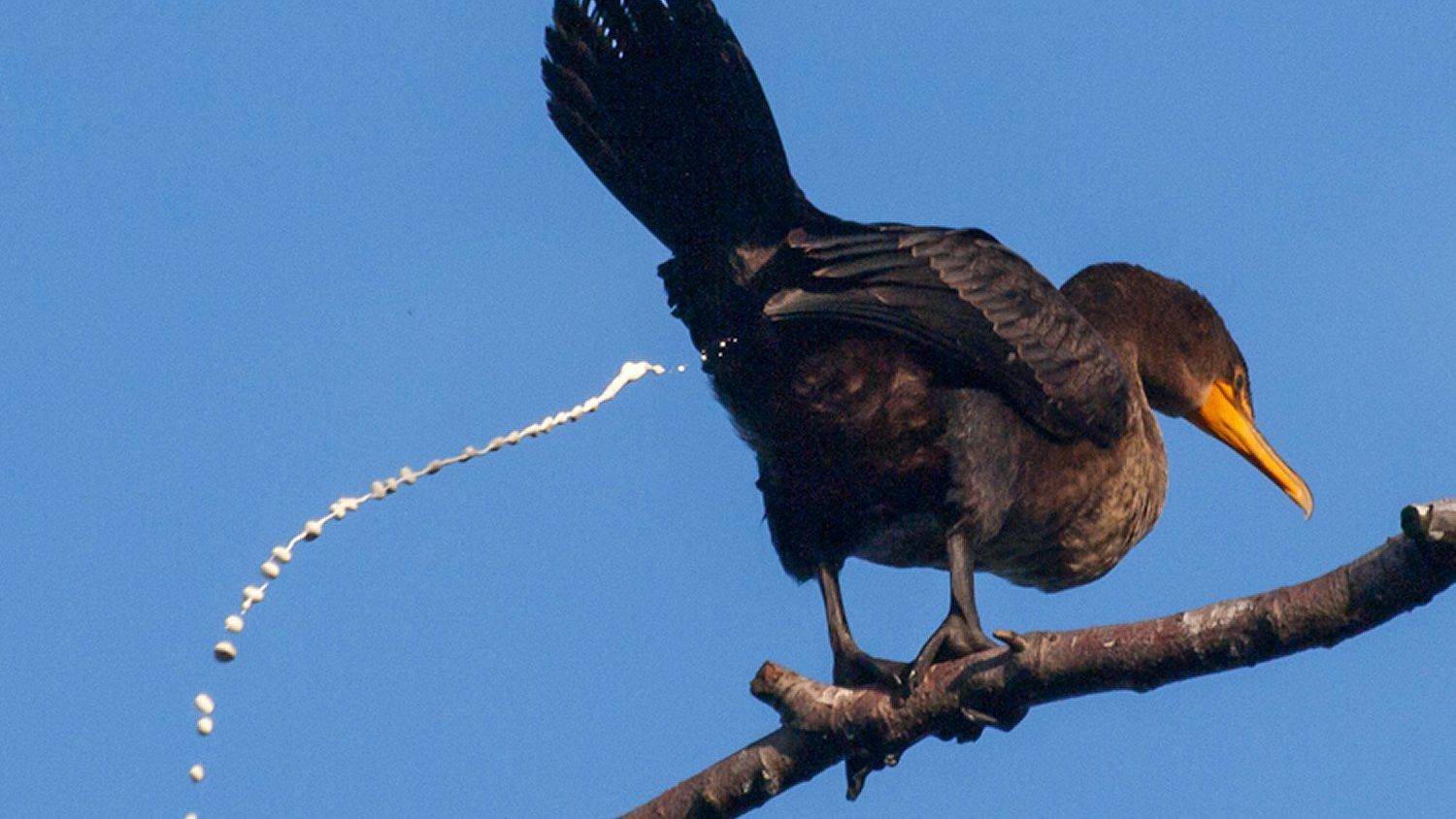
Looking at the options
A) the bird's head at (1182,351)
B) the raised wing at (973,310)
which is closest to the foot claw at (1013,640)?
the raised wing at (973,310)

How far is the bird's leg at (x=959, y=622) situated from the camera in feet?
18.7

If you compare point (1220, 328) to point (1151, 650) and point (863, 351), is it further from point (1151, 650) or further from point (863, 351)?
point (1151, 650)

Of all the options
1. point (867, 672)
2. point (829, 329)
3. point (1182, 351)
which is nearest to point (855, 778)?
point (867, 672)

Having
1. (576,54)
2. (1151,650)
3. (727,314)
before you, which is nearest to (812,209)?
(727,314)

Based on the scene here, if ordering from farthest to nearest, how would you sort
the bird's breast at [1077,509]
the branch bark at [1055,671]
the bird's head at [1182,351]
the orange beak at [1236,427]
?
1. the orange beak at [1236,427]
2. the bird's head at [1182,351]
3. the bird's breast at [1077,509]
4. the branch bark at [1055,671]

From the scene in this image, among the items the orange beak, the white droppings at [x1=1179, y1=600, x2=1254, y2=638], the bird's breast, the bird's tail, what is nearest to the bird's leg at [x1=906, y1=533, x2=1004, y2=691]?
the bird's breast

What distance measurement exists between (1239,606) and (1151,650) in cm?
23

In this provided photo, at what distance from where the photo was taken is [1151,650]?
4352 mm

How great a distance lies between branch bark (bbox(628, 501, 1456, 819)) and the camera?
396cm

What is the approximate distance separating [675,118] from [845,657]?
1.65 m

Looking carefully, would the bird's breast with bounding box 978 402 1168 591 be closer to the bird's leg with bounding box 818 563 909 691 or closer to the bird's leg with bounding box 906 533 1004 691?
the bird's leg with bounding box 906 533 1004 691

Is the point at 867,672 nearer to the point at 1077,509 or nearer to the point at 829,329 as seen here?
the point at 829,329

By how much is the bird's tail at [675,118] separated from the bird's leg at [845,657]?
108cm

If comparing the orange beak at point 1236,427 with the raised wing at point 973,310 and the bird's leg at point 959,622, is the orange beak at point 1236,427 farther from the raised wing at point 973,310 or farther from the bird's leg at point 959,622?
the bird's leg at point 959,622
